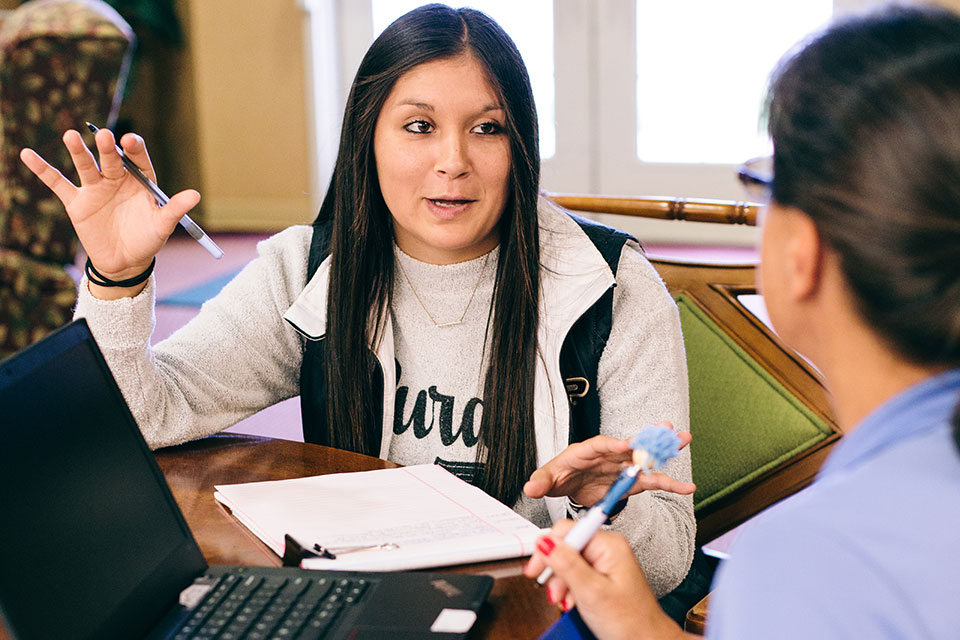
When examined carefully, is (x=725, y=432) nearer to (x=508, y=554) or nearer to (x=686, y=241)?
(x=508, y=554)

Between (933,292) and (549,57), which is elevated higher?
(549,57)

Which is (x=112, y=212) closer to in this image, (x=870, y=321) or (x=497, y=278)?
(x=497, y=278)

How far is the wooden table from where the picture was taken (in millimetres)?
819

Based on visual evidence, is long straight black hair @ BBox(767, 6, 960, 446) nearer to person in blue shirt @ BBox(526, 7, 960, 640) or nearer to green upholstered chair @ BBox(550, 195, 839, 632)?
person in blue shirt @ BBox(526, 7, 960, 640)

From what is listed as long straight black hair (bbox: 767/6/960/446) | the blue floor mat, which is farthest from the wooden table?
the blue floor mat

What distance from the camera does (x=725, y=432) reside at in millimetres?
1529

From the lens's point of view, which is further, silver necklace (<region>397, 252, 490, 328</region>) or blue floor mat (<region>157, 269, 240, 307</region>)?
blue floor mat (<region>157, 269, 240, 307</region>)

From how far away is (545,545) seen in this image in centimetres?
72

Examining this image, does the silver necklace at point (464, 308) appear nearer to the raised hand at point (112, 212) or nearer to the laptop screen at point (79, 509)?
the raised hand at point (112, 212)

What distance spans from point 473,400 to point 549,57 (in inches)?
156

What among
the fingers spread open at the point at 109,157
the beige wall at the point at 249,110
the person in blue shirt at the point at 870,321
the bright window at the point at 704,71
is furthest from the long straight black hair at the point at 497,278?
the beige wall at the point at 249,110

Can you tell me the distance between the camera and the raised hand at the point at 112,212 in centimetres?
118

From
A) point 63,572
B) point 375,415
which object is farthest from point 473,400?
point 63,572

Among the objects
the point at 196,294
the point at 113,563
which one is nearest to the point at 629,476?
the point at 113,563
